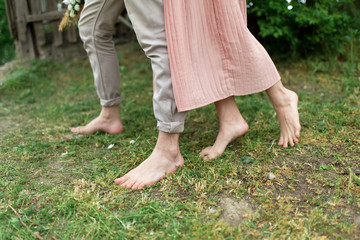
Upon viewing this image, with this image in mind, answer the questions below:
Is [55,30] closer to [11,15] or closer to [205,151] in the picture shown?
[11,15]

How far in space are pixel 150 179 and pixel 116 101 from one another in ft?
2.67

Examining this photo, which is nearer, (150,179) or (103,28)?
(150,179)

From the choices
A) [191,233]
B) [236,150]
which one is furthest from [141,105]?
[191,233]

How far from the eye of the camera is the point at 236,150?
199 centimetres

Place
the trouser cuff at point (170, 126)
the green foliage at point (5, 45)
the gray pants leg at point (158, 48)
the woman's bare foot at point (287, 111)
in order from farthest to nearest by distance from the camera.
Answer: the green foliage at point (5, 45) → the woman's bare foot at point (287, 111) → the trouser cuff at point (170, 126) → the gray pants leg at point (158, 48)

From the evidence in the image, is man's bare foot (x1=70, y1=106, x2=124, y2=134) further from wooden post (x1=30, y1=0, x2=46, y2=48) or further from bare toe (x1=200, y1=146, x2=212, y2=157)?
wooden post (x1=30, y1=0, x2=46, y2=48)

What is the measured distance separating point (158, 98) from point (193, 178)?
0.44 metres

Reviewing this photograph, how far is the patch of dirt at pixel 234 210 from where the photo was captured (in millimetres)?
1398

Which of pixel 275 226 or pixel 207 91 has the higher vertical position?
pixel 207 91

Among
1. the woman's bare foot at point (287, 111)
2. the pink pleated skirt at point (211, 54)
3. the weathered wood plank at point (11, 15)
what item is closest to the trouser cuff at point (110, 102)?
the pink pleated skirt at point (211, 54)

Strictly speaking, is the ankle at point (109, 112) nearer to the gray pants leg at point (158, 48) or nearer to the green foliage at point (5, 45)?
the gray pants leg at point (158, 48)

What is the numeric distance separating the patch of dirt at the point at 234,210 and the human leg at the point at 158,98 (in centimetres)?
38

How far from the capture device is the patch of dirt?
4.59ft

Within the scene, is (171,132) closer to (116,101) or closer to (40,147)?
(116,101)
